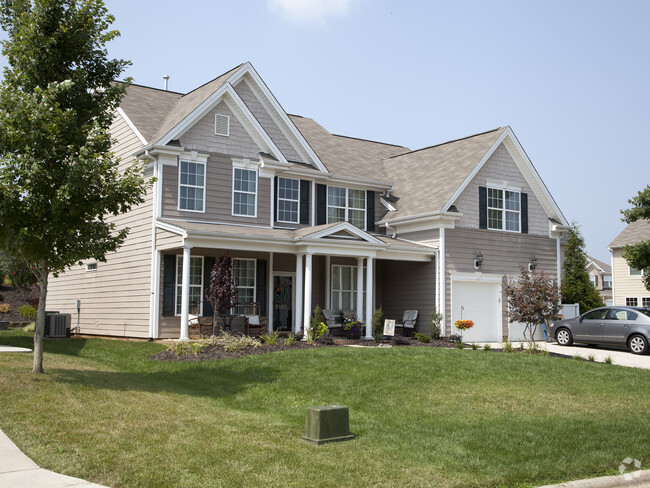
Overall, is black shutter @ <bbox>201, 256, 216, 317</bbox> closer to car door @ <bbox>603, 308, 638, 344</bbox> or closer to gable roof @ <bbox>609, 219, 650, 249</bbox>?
car door @ <bbox>603, 308, 638, 344</bbox>

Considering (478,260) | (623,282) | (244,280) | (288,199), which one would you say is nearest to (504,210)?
(478,260)

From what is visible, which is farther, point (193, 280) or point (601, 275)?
point (601, 275)

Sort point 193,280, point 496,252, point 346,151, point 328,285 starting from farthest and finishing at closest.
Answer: point 346,151
point 496,252
point 328,285
point 193,280

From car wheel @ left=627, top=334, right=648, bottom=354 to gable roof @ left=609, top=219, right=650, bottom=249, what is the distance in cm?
2279

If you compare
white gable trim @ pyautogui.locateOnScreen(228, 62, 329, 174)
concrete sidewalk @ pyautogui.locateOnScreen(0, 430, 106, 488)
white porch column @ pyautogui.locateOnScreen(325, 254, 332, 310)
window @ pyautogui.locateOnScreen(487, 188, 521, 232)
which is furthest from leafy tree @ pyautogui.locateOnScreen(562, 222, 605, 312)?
concrete sidewalk @ pyautogui.locateOnScreen(0, 430, 106, 488)

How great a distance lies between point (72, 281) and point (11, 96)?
1448 cm

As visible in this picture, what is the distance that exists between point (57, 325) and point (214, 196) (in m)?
6.49

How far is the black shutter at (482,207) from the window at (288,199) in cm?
657

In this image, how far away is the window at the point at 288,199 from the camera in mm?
21516

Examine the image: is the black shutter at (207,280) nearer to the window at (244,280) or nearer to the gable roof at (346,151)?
the window at (244,280)

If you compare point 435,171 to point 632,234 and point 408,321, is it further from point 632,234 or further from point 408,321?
point 632,234

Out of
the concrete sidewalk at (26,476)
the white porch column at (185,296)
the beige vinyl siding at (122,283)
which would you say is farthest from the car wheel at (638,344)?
the concrete sidewalk at (26,476)

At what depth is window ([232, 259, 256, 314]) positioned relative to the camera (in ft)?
66.9

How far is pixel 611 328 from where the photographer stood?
1892 cm
